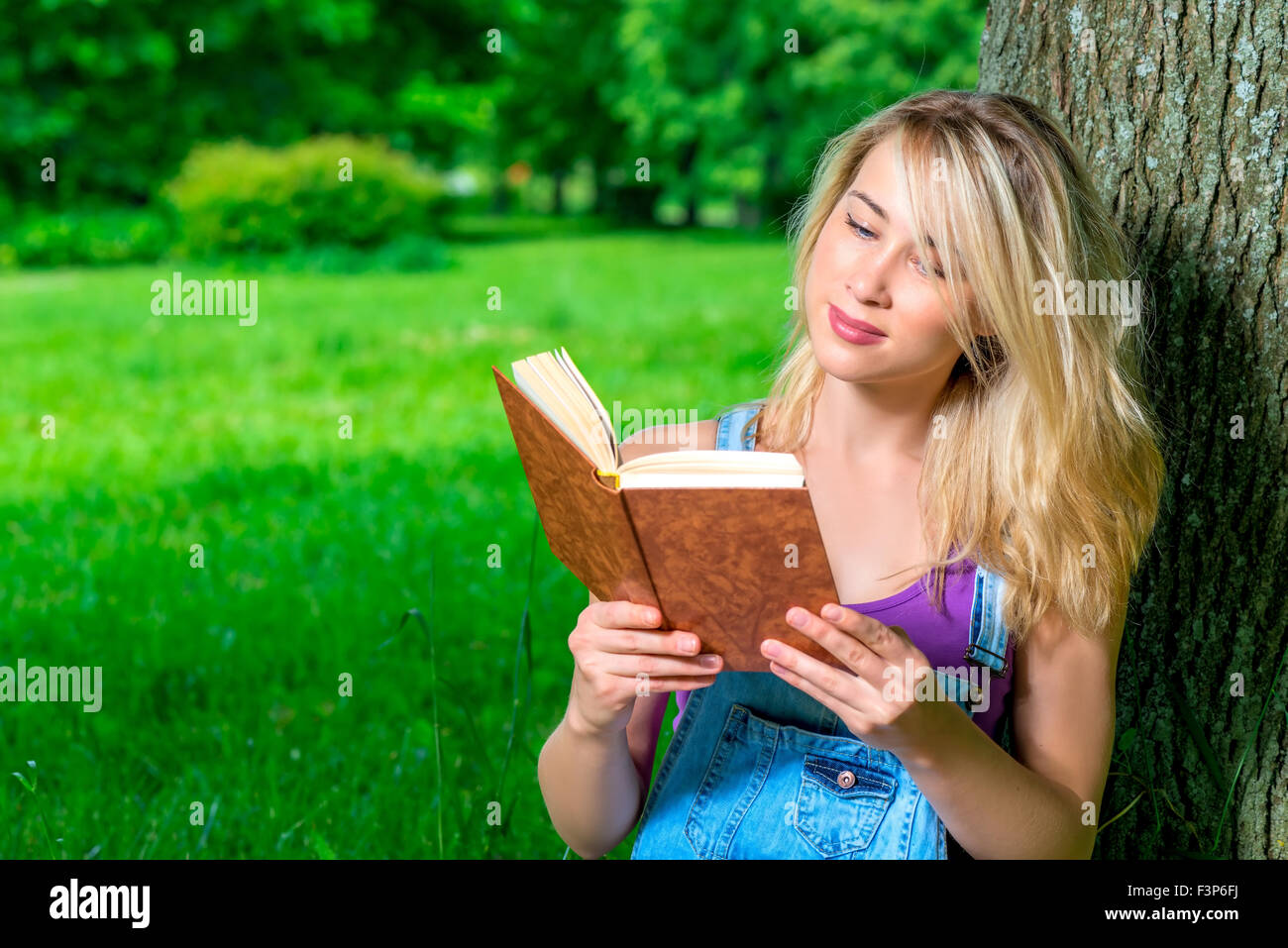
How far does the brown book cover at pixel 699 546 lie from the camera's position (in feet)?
4.70

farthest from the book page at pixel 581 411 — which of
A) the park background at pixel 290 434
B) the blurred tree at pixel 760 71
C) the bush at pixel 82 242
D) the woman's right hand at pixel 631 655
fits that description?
the blurred tree at pixel 760 71

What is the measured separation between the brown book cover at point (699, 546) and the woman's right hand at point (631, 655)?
2cm

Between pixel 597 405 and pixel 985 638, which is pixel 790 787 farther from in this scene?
pixel 597 405

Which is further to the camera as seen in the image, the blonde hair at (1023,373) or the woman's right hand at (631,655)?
the blonde hair at (1023,373)

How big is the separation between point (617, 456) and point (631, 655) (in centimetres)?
27

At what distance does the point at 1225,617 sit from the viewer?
2.26 m

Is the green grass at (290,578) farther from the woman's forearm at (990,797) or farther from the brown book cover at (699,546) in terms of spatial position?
the woman's forearm at (990,797)

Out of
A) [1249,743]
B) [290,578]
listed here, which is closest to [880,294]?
[1249,743]

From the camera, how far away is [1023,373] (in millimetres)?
1831

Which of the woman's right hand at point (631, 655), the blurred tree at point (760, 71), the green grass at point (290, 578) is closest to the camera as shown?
the woman's right hand at point (631, 655)

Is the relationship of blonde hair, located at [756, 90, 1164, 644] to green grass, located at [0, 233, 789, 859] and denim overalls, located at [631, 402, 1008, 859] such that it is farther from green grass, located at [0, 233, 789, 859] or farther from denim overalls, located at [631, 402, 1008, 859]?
green grass, located at [0, 233, 789, 859]

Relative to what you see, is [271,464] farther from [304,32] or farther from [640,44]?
[640,44]
